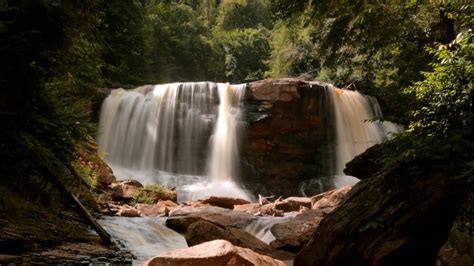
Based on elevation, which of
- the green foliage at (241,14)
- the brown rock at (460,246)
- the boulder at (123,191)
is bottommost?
the boulder at (123,191)

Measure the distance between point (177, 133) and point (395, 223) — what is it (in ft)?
55.6

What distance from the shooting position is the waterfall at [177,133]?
20344 mm

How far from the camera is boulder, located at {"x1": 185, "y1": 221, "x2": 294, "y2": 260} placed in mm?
8133

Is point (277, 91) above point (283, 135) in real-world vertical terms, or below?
above

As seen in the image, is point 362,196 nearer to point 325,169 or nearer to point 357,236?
point 357,236

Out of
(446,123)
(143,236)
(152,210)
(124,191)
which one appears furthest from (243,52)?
(446,123)

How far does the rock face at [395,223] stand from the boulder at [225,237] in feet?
7.52

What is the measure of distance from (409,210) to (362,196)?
0.82 m

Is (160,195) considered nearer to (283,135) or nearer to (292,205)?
(292,205)

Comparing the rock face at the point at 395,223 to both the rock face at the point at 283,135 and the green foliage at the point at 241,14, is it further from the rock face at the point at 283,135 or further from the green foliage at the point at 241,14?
the green foliage at the point at 241,14

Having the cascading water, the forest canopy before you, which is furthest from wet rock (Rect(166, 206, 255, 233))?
the cascading water

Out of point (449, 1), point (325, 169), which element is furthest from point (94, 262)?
point (325, 169)

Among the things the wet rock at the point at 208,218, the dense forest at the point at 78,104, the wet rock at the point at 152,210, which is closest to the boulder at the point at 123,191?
the wet rock at the point at 152,210

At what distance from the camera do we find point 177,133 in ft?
70.3
